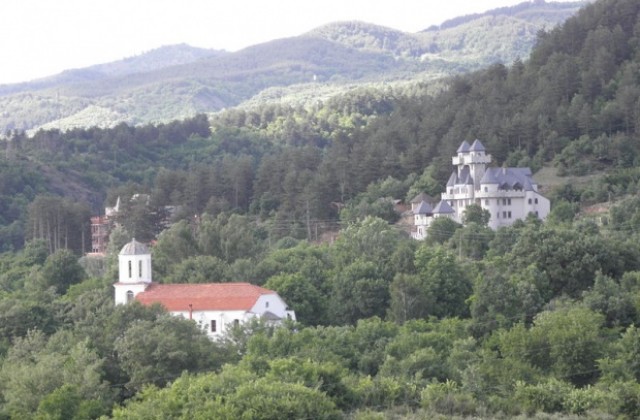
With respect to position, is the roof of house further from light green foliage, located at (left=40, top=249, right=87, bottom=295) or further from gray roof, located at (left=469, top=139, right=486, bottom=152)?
light green foliage, located at (left=40, top=249, right=87, bottom=295)

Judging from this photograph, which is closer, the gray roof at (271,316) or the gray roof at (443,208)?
the gray roof at (271,316)

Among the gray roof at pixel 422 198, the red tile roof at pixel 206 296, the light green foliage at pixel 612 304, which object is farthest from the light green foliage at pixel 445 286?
the gray roof at pixel 422 198

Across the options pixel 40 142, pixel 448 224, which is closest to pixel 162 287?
pixel 448 224

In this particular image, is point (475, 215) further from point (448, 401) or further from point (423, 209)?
point (448, 401)

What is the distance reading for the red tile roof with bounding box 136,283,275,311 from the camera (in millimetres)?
63750

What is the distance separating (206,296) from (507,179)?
3418 cm

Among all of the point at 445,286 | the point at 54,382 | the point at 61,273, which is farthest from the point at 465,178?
the point at 54,382

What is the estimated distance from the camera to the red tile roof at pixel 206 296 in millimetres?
63750

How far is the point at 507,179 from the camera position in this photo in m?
93.4

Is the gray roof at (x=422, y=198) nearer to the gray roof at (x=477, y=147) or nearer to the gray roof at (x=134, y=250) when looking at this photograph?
the gray roof at (x=477, y=147)

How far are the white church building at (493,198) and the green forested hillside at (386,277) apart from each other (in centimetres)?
196

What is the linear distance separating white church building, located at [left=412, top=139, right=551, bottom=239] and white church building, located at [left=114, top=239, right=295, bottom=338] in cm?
2760

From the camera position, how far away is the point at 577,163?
323 feet

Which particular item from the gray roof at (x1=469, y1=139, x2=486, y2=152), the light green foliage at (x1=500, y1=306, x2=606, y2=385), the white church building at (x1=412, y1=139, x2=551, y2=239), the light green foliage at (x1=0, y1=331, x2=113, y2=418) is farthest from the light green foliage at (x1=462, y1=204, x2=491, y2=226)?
the light green foliage at (x1=0, y1=331, x2=113, y2=418)
